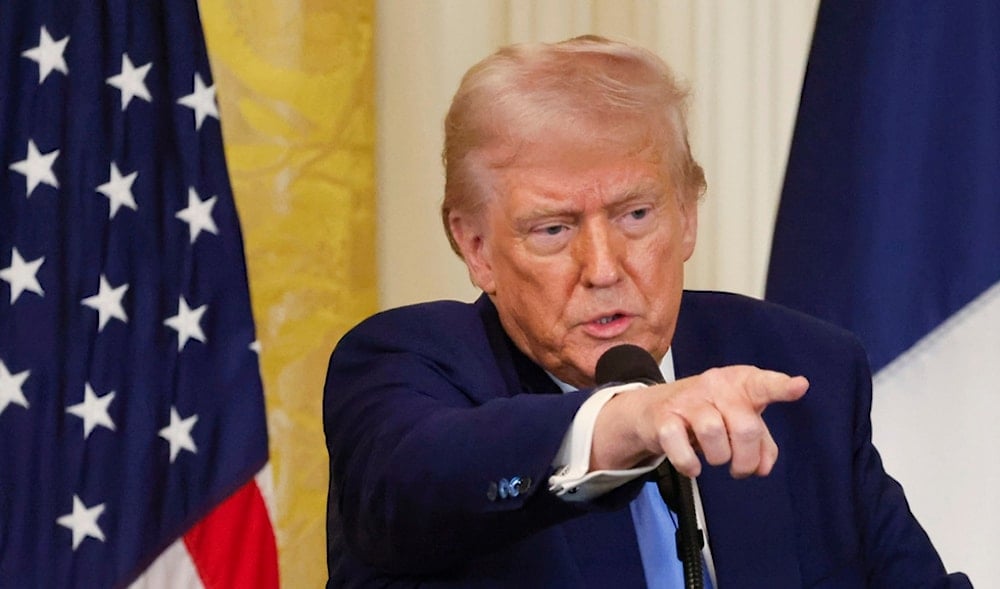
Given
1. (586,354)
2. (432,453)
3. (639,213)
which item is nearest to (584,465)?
(432,453)

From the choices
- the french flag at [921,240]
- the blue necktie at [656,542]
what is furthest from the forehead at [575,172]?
the french flag at [921,240]

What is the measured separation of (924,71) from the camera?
286cm

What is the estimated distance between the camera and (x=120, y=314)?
9.23 feet

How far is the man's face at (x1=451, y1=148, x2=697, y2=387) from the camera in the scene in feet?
6.05

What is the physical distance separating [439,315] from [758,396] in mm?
814

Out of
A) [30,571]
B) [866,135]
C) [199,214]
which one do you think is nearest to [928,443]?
[866,135]

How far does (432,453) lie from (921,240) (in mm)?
1659

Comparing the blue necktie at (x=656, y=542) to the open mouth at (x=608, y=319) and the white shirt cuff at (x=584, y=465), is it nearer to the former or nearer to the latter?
the open mouth at (x=608, y=319)

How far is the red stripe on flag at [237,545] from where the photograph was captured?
292cm

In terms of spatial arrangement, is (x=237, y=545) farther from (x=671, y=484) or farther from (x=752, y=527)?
(x=671, y=484)

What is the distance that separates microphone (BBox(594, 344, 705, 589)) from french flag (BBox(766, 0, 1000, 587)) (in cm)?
152

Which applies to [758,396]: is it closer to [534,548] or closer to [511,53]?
[534,548]

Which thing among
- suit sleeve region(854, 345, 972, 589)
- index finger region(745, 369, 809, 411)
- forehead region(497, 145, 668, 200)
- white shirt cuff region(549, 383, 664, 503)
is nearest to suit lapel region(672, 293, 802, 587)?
suit sleeve region(854, 345, 972, 589)

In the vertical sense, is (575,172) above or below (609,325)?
above
